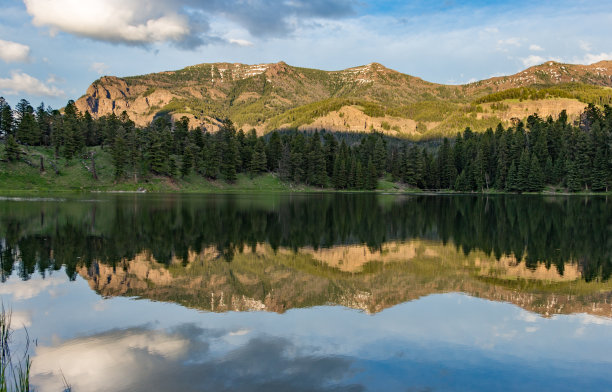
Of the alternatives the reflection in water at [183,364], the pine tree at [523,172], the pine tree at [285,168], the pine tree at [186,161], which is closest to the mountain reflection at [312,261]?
the reflection in water at [183,364]

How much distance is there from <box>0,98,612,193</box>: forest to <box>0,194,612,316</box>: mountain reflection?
8079 cm

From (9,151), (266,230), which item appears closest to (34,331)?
(266,230)

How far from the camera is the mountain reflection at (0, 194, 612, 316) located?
614 inches

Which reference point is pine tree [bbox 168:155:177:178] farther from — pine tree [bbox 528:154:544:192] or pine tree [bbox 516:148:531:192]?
pine tree [bbox 528:154:544:192]

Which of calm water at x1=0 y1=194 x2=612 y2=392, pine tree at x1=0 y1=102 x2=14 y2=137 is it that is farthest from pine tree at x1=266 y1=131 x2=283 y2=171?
calm water at x1=0 y1=194 x2=612 y2=392

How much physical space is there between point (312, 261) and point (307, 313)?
26.7ft

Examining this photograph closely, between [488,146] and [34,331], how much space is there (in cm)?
15635

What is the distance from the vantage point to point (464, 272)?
64.3 ft

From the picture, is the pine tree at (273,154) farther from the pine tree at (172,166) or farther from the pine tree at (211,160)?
the pine tree at (172,166)

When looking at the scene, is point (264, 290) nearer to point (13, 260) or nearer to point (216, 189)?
point (13, 260)

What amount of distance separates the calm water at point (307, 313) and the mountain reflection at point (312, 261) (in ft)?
0.43

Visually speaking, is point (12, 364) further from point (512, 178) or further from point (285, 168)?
point (512, 178)

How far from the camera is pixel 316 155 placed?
143m

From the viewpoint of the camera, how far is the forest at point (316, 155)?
4343 inches
